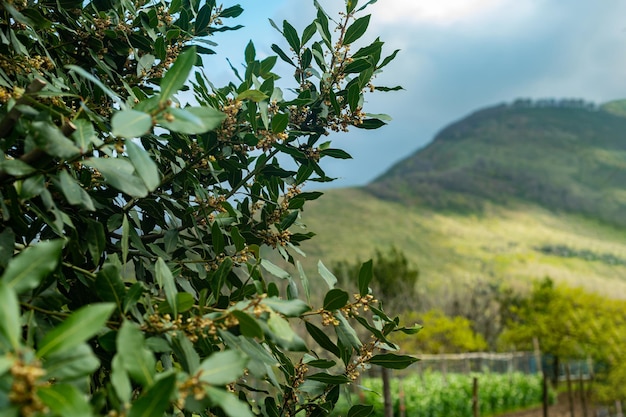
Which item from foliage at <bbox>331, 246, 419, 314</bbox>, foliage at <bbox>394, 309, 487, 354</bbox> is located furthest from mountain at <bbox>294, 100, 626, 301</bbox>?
foliage at <bbox>331, 246, 419, 314</bbox>

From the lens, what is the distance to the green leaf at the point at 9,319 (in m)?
0.63

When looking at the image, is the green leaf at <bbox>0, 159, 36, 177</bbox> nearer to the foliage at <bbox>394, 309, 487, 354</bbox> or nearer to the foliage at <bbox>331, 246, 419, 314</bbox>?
the foliage at <bbox>331, 246, 419, 314</bbox>

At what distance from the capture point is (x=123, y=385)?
0.71m

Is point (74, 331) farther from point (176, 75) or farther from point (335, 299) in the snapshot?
point (335, 299)

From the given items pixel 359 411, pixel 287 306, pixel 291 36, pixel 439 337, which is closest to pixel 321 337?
A: pixel 359 411

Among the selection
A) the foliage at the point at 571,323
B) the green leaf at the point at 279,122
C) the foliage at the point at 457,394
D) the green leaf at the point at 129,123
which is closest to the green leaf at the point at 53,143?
the green leaf at the point at 129,123

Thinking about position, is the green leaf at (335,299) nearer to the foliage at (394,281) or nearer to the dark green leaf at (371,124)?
the dark green leaf at (371,124)

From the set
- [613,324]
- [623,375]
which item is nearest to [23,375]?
[623,375]

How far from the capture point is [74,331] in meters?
0.68

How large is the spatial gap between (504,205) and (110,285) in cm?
8558

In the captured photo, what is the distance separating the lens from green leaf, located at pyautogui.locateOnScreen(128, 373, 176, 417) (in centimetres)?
67

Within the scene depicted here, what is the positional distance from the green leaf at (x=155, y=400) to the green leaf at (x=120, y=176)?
38 centimetres

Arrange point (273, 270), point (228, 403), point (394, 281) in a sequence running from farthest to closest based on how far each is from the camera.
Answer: point (394, 281)
point (273, 270)
point (228, 403)

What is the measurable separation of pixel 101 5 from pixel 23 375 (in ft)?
4.65
